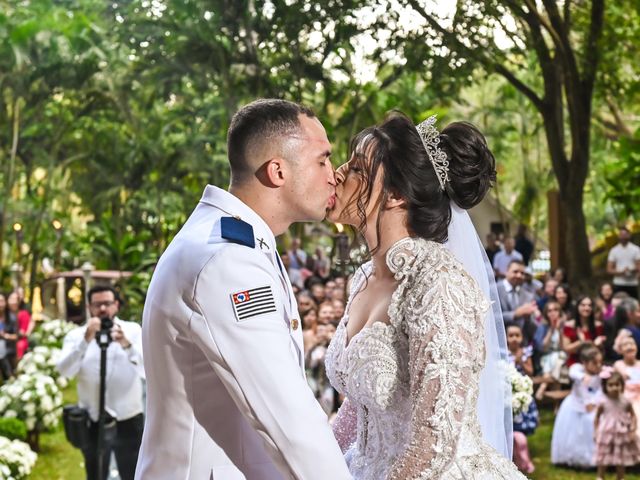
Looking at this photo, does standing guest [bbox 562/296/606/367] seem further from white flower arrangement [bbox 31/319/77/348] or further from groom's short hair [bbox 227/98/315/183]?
groom's short hair [bbox 227/98/315/183]

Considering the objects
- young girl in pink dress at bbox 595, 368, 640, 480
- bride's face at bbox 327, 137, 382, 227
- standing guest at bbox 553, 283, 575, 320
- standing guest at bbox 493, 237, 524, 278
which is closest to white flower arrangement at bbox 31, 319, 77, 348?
standing guest at bbox 493, 237, 524, 278

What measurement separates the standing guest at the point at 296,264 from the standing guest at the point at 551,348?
5004 millimetres

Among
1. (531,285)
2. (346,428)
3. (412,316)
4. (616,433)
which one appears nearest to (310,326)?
(616,433)

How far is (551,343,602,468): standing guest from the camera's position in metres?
10.5

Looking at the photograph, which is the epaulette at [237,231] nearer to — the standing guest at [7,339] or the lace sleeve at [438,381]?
the lace sleeve at [438,381]

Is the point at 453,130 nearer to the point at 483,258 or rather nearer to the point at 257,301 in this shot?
the point at 483,258

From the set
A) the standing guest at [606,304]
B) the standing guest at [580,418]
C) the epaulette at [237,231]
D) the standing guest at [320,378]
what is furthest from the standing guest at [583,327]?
the epaulette at [237,231]

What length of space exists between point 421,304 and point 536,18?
14584mm

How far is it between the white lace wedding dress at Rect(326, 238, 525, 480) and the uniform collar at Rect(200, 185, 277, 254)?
2.18 feet

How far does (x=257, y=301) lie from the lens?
2.44 metres

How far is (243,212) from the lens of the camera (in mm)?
2668

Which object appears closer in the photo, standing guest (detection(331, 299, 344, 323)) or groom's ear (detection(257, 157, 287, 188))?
groom's ear (detection(257, 157, 287, 188))

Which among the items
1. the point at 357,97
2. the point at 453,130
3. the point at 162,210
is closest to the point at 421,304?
the point at 453,130

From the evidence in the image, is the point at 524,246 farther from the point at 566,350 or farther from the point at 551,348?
the point at 566,350
